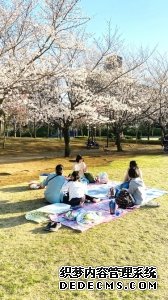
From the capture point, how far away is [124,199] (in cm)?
992

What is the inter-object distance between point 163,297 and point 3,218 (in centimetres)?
490

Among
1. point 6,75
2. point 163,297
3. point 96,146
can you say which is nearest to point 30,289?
point 163,297

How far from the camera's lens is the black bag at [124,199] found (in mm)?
9914

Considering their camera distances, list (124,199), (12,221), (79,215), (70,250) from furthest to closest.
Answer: (124,199)
(12,221)
(79,215)
(70,250)

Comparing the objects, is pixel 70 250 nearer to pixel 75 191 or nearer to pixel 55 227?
pixel 55 227

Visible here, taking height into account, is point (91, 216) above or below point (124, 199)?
below

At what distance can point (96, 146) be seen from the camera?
117 feet

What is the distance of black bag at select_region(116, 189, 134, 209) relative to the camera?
9914 mm

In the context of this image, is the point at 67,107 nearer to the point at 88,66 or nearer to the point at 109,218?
the point at 88,66

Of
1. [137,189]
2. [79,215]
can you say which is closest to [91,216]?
[79,215]

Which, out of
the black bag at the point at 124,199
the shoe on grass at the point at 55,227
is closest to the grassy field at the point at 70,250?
the shoe on grass at the point at 55,227

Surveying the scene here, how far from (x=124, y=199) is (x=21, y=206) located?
9.77 ft

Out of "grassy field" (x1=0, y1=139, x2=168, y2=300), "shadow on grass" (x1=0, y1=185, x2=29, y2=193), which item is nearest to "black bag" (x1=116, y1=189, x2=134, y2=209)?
"grassy field" (x1=0, y1=139, x2=168, y2=300)

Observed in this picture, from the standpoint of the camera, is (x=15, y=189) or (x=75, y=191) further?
(x=15, y=189)
